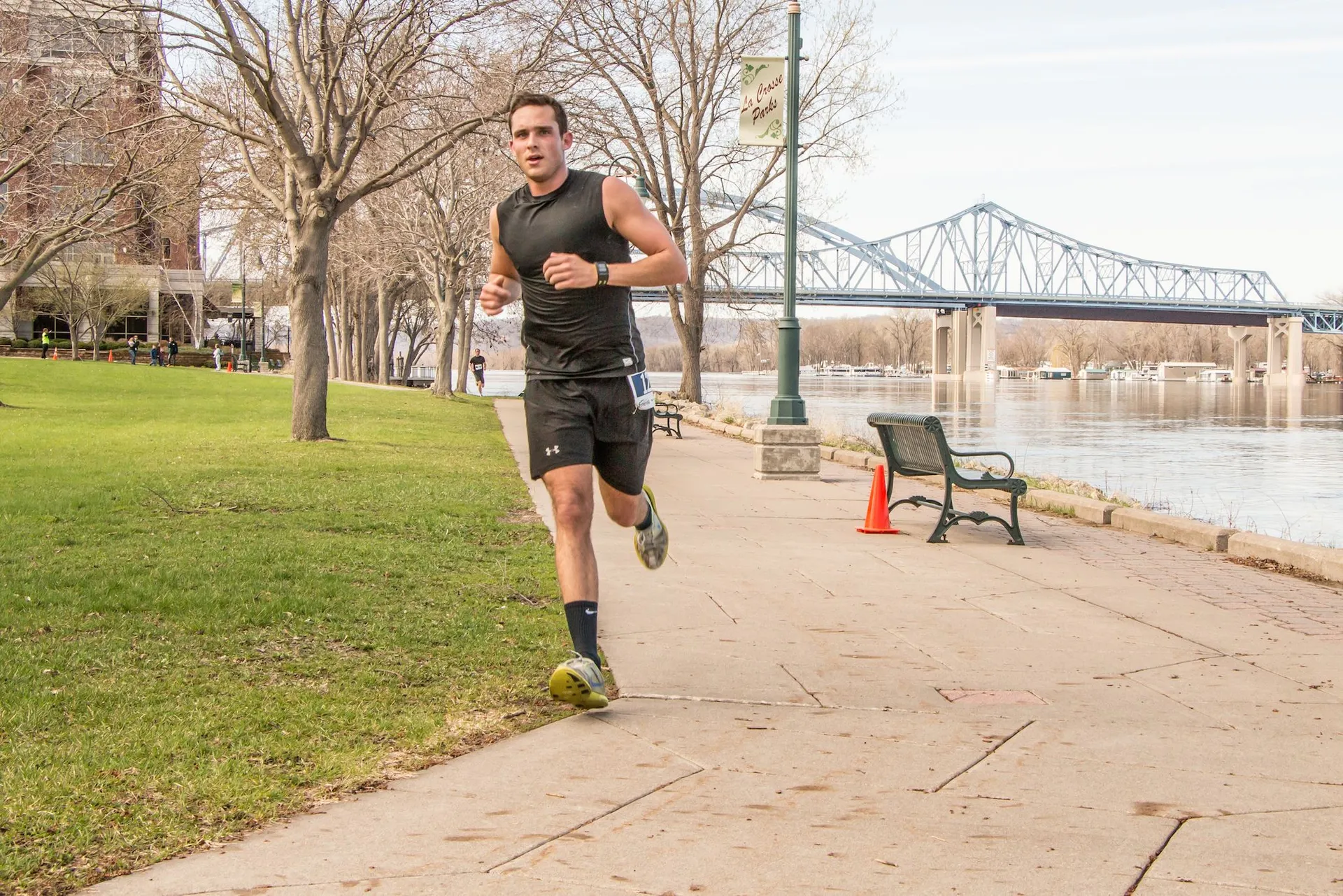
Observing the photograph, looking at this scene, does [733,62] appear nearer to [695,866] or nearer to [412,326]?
[695,866]

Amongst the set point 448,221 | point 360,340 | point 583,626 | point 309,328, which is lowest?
point 583,626

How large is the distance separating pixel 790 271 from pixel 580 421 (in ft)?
34.7

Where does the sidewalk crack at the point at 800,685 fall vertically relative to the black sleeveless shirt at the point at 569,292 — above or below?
below

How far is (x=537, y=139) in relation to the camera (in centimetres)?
480

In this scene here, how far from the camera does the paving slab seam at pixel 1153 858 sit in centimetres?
313

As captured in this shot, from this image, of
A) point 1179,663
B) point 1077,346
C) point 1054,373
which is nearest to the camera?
point 1179,663

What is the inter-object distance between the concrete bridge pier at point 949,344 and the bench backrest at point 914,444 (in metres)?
93.9

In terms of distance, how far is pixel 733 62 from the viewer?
110 feet

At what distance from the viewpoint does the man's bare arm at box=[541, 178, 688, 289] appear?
4.65 m

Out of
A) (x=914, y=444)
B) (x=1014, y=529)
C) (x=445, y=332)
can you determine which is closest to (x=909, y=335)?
(x=445, y=332)

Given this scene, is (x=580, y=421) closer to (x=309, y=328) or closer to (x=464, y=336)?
(x=309, y=328)

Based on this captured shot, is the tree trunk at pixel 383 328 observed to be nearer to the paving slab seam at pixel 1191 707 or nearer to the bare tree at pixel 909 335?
the paving slab seam at pixel 1191 707

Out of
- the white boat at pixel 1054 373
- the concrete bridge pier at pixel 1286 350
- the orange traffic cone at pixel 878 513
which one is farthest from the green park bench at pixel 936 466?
the white boat at pixel 1054 373

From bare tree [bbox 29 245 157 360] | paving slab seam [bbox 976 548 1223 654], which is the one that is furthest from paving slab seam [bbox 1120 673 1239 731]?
bare tree [bbox 29 245 157 360]
